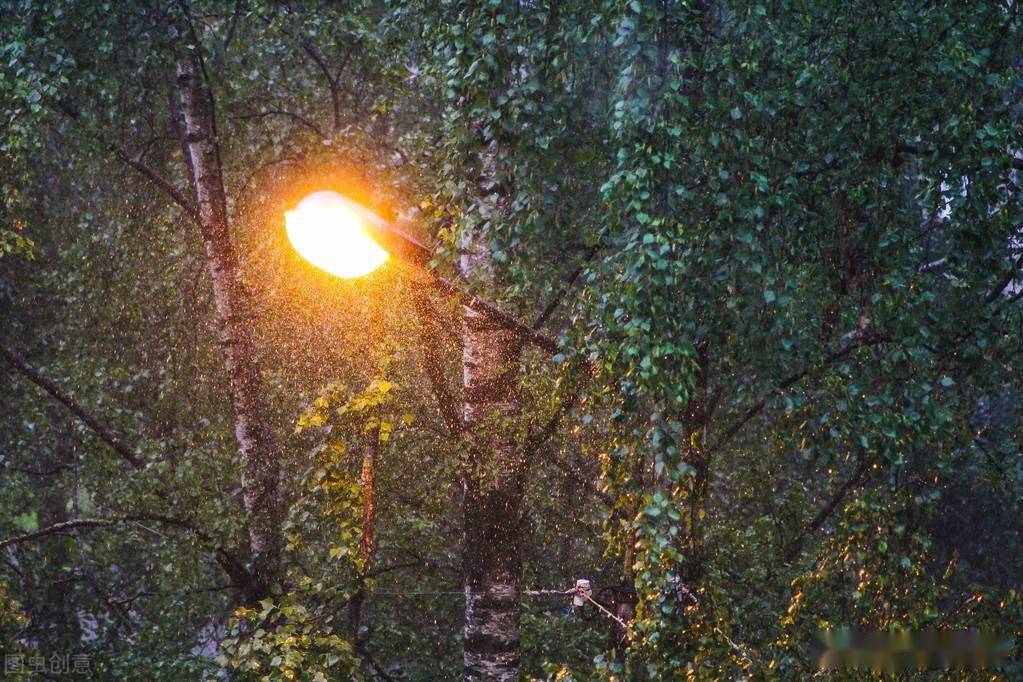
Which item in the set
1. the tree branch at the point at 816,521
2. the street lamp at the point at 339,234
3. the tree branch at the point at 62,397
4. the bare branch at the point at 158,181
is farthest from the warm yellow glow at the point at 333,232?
the tree branch at the point at 816,521

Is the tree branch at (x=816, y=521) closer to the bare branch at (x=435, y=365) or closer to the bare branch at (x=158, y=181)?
the bare branch at (x=435, y=365)

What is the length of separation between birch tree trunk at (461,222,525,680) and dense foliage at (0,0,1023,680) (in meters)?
0.16

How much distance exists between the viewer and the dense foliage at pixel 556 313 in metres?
5.44

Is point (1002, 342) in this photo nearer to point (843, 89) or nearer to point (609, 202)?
point (843, 89)

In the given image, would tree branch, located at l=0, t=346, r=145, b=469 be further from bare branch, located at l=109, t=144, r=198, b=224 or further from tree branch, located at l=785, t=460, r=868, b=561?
tree branch, located at l=785, t=460, r=868, b=561

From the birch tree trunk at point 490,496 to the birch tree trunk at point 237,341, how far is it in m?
2.20

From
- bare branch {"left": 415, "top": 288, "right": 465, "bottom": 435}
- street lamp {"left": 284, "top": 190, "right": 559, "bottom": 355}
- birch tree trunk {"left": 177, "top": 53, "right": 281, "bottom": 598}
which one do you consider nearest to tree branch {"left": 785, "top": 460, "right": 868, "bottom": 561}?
bare branch {"left": 415, "top": 288, "right": 465, "bottom": 435}

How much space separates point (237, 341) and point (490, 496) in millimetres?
2774

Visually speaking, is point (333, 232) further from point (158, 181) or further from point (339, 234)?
point (158, 181)

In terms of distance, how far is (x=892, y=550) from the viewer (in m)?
5.68

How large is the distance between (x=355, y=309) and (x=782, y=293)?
3.75m

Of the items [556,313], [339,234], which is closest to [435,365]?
[556,313]

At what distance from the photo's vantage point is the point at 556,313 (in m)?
10.0

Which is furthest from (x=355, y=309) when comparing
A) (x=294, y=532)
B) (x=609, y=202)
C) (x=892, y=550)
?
(x=892, y=550)
